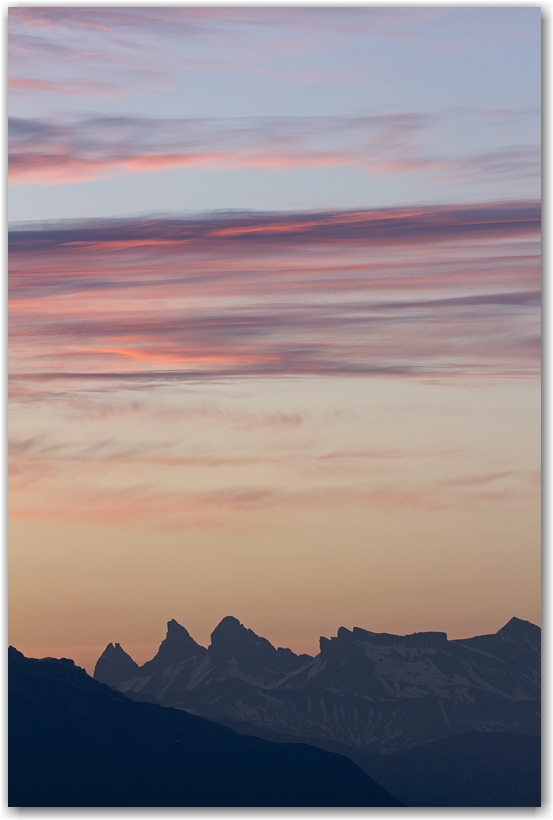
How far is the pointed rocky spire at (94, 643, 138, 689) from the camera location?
33.9ft

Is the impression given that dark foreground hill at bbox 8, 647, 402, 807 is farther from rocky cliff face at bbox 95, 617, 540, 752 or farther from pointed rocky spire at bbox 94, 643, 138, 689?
rocky cliff face at bbox 95, 617, 540, 752

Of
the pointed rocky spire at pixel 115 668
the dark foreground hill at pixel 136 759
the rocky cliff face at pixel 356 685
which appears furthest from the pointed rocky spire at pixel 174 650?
the dark foreground hill at pixel 136 759

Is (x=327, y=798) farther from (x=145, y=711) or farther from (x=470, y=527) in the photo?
(x=470, y=527)

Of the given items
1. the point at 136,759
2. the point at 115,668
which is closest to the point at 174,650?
the point at 115,668

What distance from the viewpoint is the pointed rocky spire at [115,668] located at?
10328 mm

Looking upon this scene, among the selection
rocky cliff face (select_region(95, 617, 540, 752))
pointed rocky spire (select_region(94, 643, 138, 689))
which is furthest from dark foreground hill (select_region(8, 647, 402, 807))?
rocky cliff face (select_region(95, 617, 540, 752))

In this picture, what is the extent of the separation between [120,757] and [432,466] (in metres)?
4.37

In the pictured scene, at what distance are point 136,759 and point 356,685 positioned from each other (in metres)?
2.37

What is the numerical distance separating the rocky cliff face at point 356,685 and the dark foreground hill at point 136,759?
0.20m

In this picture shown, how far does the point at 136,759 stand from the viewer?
1037 centimetres

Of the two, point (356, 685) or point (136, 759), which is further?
point (356, 685)

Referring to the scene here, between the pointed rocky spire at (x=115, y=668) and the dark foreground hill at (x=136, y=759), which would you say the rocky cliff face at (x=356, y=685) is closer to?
the pointed rocky spire at (x=115, y=668)

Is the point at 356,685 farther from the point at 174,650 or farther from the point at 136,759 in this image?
the point at 136,759

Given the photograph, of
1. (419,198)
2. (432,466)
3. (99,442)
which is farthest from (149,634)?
(419,198)
